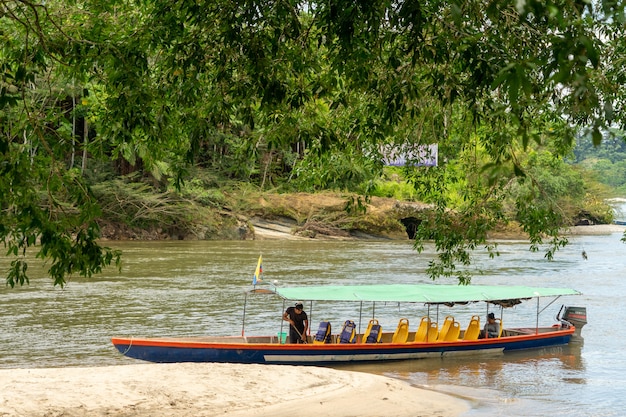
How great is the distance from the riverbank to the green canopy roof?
98.4 inches

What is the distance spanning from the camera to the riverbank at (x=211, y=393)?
1146 cm

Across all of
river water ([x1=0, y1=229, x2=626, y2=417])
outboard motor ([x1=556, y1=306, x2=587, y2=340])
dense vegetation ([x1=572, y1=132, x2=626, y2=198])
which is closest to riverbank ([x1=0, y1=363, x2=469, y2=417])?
→ river water ([x1=0, y1=229, x2=626, y2=417])

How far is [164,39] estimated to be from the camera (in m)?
8.69

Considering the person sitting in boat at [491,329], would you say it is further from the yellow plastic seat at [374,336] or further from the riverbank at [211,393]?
the riverbank at [211,393]

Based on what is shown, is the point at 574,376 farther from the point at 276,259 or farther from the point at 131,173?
the point at 131,173

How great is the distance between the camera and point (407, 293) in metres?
18.8

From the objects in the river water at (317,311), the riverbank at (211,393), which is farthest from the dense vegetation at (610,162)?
the riverbank at (211,393)

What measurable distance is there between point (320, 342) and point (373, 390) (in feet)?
10.9

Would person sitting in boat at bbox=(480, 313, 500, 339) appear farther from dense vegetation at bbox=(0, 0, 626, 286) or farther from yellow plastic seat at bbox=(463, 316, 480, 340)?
dense vegetation at bbox=(0, 0, 626, 286)

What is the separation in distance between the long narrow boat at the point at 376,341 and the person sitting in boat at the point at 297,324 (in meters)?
0.25

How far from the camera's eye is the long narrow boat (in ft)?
52.8

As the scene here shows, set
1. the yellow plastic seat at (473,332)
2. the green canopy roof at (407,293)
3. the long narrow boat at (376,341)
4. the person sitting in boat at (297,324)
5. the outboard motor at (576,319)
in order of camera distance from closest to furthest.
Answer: the long narrow boat at (376,341), the person sitting in boat at (297,324), the green canopy roof at (407,293), the yellow plastic seat at (473,332), the outboard motor at (576,319)

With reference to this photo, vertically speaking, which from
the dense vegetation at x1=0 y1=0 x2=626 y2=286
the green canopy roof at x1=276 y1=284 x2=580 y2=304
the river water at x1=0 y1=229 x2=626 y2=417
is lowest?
the river water at x1=0 y1=229 x2=626 y2=417

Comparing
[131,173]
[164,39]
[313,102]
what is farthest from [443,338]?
[131,173]
